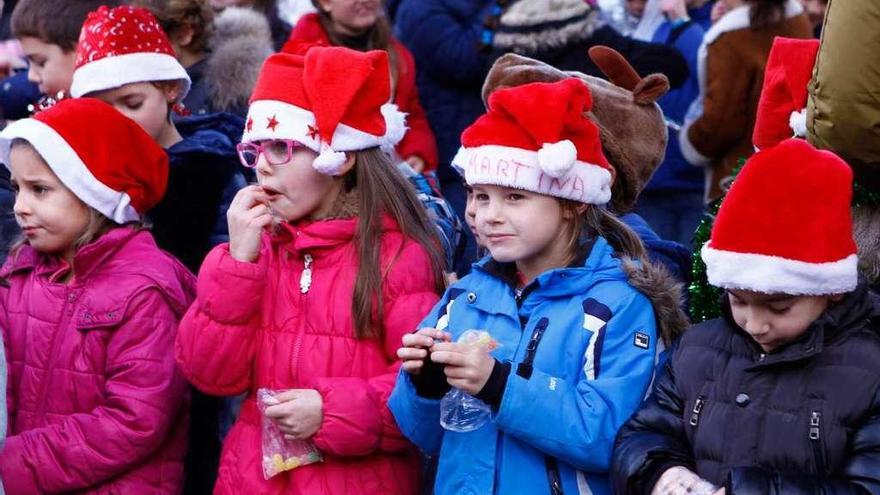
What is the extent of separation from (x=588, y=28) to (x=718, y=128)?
850 millimetres

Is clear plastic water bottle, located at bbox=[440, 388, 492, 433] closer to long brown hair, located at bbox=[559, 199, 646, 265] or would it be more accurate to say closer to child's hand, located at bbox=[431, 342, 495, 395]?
child's hand, located at bbox=[431, 342, 495, 395]

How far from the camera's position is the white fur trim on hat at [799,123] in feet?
12.5

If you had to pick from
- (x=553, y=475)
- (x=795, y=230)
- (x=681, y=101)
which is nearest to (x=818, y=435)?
(x=795, y=230)

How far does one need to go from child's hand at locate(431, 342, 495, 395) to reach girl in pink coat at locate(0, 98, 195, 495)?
1.19m

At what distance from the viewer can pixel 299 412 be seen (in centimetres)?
414

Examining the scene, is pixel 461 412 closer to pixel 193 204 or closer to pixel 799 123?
pixel 799 123

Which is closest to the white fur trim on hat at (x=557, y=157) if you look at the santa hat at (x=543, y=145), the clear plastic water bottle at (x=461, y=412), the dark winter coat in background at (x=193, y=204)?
the santa hat at (x=543, y=145)

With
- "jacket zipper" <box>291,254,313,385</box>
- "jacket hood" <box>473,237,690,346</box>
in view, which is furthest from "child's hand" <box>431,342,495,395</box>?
"jacket zipper" <box>291,254,313,385</box>

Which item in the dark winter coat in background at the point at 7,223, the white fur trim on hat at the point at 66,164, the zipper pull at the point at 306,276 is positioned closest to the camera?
the zipper pull at the point at 306,276

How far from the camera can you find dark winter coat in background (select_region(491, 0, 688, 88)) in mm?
6016

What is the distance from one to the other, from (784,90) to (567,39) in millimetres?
2141

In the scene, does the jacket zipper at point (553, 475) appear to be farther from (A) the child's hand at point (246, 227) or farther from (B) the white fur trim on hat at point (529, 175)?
(A) the child's hand at point (246, 227)

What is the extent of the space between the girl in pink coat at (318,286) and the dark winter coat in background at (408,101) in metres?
1.90

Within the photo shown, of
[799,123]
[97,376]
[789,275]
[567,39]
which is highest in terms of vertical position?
[799,123]
